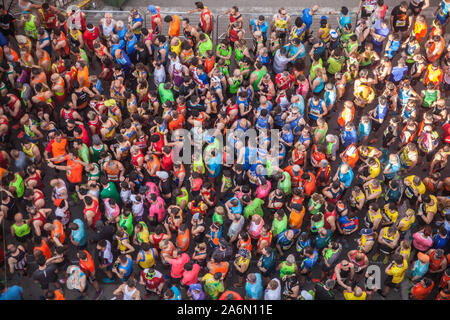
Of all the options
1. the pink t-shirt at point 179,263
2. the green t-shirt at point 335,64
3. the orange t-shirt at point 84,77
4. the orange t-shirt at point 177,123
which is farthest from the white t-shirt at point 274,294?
the orange t-shirt at point 84,77

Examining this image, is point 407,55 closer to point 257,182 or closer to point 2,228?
point 257,182

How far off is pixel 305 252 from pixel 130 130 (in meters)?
4.80

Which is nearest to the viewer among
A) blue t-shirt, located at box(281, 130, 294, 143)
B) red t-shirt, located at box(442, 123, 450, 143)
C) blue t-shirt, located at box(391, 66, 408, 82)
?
blue t-shirt, located at box(281, 130, 294, 143)

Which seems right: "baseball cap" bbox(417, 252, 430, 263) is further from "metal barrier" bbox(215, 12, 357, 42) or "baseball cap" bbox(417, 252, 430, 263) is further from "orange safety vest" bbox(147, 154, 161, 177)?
"metal barrier" bbox(215, 12, 357, 42)

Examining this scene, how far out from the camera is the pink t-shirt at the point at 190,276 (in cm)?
1098

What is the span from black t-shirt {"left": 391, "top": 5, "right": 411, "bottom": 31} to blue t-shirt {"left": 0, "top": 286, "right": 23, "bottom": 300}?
11723 millimetres

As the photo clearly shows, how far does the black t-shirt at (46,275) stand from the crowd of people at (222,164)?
0.03 m

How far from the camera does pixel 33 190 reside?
12.0 meters

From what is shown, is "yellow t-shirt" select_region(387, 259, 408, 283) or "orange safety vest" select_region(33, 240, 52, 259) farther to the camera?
"orange safety vest" select_region(33, 240, 52, 259)

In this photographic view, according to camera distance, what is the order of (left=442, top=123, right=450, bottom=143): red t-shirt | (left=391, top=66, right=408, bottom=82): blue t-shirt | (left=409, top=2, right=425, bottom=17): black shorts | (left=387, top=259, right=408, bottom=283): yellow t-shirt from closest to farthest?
(left=387, top=259, right=408, bottom=283): yellow t-shirt, (left=442, top=123, right=450, bottom=143): red t-shirt, (left=391, top=66, right=408, bottom=82): blue t-shirt, (left=409, top=2, right=425, bottom=17): black shorts

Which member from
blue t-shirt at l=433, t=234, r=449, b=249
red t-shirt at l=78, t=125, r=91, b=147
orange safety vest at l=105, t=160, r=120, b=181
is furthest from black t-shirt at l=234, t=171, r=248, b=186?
blue t-shirt at l=433, t=234, r=449, b=249

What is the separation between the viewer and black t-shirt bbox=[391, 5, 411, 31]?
618 inches

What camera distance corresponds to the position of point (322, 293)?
35.4ft

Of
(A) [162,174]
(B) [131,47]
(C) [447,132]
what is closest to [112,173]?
(A) [162,174]
